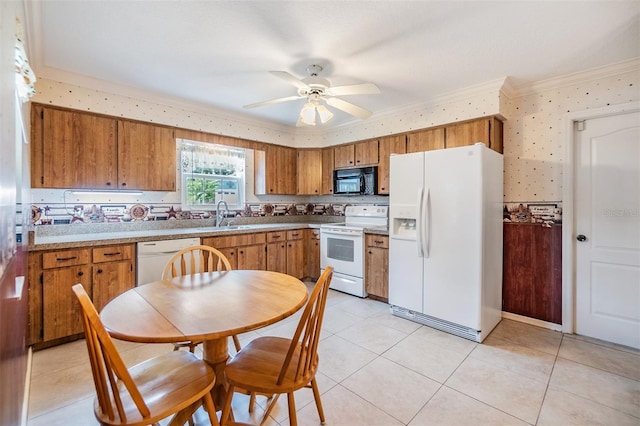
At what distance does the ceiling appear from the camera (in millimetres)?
1916

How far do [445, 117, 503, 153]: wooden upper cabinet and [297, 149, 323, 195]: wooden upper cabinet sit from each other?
217cm

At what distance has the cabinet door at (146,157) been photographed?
3.20 m

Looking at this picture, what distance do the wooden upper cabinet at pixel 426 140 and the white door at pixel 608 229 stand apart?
129 cm

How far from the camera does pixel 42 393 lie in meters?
1.96

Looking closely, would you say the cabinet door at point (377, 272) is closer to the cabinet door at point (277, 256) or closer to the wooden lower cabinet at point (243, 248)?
the cabinet door at point (277, 256)

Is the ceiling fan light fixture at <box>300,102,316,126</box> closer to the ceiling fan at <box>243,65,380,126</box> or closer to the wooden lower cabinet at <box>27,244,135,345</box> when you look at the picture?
the ceiling fan at <box>243,65,380,126</box>

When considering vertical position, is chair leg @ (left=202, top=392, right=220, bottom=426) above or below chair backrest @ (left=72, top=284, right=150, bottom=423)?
below

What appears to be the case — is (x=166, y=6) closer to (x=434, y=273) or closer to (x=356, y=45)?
(x=356, y=45)

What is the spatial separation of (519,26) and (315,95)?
1.62 meters

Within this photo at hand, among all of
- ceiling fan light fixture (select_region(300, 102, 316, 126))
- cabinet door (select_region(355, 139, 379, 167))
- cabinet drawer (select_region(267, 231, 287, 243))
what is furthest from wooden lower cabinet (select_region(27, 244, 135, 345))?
cabinet door (select_region(355, 139, 379, 167))

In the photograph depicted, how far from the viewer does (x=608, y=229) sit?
2725 mm

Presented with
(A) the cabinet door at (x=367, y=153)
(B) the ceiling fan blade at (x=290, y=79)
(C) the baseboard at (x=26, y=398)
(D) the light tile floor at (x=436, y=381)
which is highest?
(B) the ceiling fan blade at (x=290, y=79)

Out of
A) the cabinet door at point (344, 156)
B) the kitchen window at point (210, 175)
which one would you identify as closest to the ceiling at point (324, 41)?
the kitchen window at point (210, 175)

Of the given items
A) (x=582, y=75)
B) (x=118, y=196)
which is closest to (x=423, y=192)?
(x=582, y=75)
